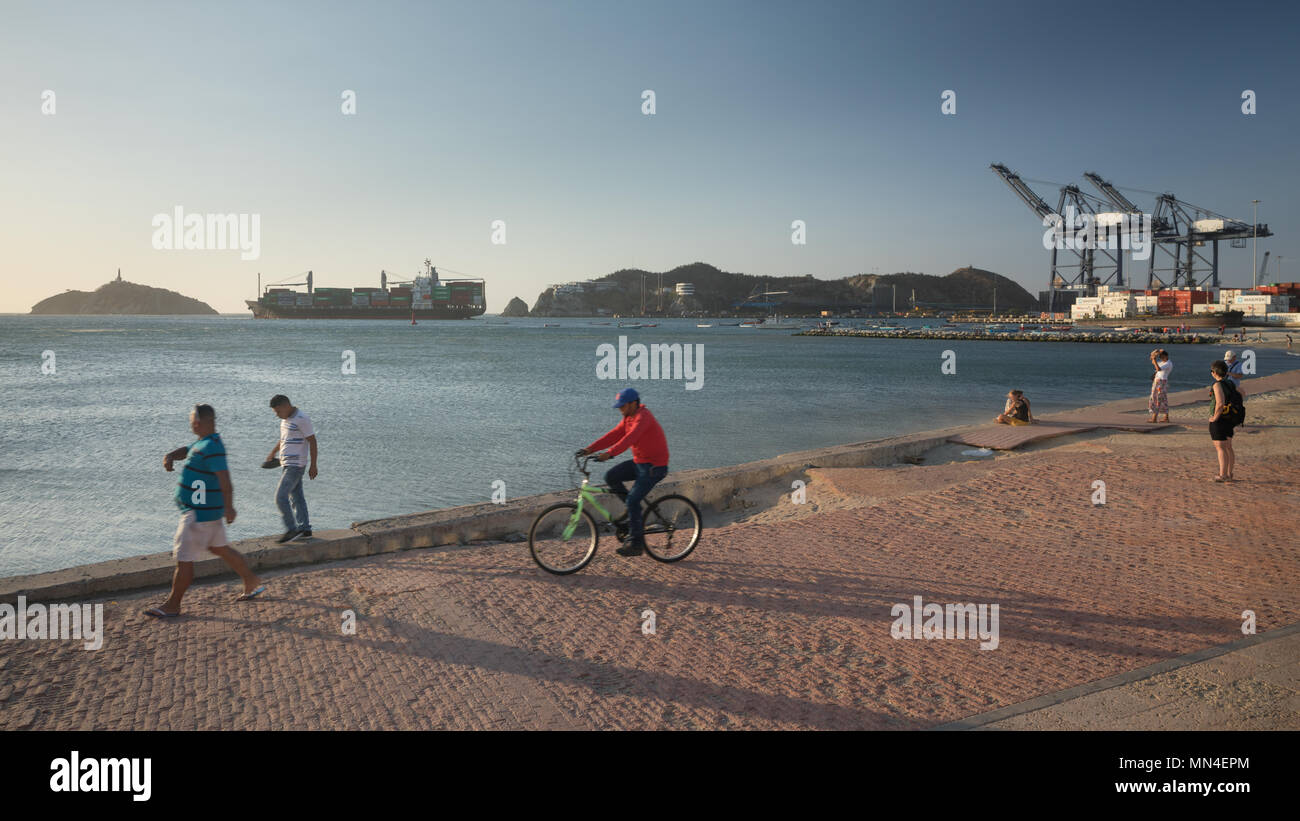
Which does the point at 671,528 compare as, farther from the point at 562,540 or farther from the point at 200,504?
the point at 200,504

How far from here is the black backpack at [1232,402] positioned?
352 inches

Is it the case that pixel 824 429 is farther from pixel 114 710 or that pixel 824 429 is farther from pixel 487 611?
pixel 114 710

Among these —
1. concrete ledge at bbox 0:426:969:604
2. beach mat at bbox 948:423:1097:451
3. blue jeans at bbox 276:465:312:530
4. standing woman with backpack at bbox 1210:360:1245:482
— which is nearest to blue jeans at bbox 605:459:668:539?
concrete ledge at bbox 0:426:969:604

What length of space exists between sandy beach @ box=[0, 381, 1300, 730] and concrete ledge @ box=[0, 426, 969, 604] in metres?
0.22

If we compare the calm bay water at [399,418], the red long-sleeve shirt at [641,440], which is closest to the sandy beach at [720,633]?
the red long-sleeve shirt at [641,440]

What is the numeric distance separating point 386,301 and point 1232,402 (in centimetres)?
15103

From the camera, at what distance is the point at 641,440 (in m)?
6.15

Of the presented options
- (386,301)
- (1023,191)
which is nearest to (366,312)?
(386,301)

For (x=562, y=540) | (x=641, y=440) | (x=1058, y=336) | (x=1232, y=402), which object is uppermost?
(x=1058, y=336)

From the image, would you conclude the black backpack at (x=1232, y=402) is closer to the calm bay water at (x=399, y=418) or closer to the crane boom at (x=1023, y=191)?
the calm bay water at (x=399, y=418)

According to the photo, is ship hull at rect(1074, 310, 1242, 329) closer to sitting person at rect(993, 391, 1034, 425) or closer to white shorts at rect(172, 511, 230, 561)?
sitting person at rect(993, 391, 1034, 425)

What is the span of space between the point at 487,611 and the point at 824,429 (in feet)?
54.1

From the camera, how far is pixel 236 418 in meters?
23.6
